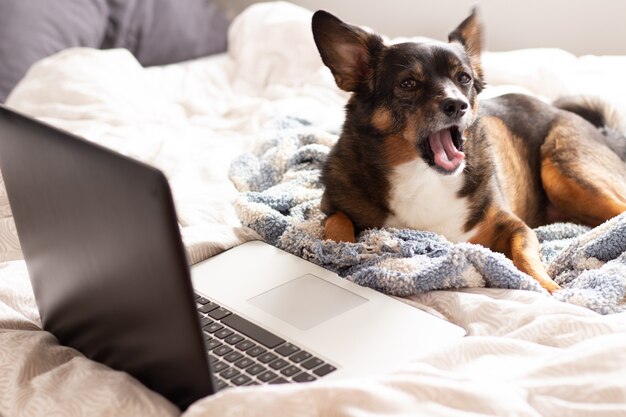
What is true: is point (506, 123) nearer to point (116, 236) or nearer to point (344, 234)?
point (344, 234)

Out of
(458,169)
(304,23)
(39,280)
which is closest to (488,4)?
(304,23)

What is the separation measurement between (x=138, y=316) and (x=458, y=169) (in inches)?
32.7

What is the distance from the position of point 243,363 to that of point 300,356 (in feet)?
0.26

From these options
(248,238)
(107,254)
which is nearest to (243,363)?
(107,254)

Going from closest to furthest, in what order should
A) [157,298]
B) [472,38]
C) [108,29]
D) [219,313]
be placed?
[157,298]
[219,313]
[472,38]
[108,29]

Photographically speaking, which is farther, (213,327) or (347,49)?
(347,49)

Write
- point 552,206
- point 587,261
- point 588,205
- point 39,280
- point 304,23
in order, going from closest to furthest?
point 39,280 < point 587,261 < point 588,205 < point 552,206 < point 304,23

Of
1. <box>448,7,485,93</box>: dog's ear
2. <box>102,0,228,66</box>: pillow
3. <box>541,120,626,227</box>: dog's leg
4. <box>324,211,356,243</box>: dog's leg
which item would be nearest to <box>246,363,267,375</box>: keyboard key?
<box>324,211,356,243</box>: dog's leg

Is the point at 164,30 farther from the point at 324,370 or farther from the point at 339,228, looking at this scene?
the point at 324,370

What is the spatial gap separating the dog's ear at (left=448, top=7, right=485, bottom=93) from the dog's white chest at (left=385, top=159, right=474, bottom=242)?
0.79ft

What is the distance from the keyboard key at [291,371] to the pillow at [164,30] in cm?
220

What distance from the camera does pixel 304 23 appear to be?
9.36ft

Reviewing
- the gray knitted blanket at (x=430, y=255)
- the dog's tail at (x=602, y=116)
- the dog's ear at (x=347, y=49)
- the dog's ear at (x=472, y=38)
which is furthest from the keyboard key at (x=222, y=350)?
the dog's tail at (x=602, y=116)

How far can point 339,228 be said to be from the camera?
166 cm
